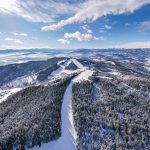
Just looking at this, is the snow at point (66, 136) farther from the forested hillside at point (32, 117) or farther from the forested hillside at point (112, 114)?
the forested hillside at point (112, 114)

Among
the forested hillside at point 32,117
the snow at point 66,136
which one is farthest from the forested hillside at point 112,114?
the forested hillside at point 32,117

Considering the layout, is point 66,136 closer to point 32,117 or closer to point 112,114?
point 32,117

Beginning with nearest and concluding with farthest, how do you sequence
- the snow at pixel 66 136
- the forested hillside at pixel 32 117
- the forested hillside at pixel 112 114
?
the snow at pixel 66 136 → the forested hillside at pixel 112 114 → the forested hillside at pixel 32 117

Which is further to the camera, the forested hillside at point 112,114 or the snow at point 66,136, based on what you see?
the forested hillside at point 112,114

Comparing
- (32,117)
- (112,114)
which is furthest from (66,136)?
(112,114)

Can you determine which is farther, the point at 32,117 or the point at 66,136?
the point at 32,117

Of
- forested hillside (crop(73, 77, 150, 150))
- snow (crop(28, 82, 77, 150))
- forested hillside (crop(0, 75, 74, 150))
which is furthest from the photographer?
forested hillside (crop(0, 75, 74, 150))

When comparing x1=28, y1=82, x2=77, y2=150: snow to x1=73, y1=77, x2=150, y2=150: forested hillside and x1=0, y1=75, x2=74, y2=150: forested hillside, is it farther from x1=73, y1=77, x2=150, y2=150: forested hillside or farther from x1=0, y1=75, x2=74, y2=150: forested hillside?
x1=73, y1=77, x2=150, y2=150: forested hillside

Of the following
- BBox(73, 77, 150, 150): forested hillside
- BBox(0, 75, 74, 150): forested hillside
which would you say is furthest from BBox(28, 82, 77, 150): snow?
BBox(73, 77, 150, 150): forested hillside

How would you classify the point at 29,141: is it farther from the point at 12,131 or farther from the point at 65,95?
the point at 65,95

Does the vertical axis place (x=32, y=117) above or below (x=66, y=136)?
above

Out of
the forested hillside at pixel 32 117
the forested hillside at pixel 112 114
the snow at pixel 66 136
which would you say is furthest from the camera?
the forested hillside at pixel 32 117
